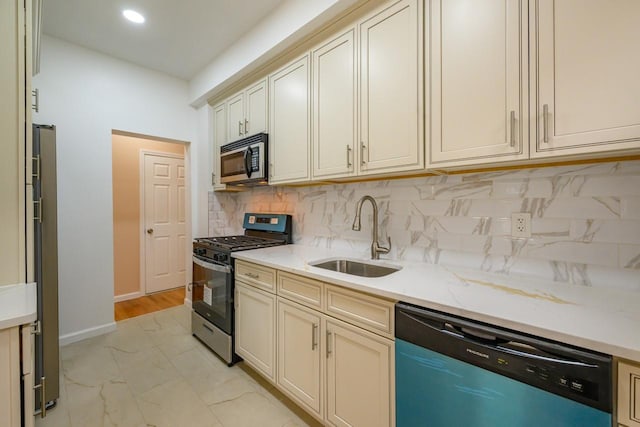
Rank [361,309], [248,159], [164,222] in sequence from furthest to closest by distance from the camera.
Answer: [164,222]
[248,159]
[361,309]

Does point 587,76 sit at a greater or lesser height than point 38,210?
greater

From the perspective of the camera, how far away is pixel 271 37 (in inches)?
85.3

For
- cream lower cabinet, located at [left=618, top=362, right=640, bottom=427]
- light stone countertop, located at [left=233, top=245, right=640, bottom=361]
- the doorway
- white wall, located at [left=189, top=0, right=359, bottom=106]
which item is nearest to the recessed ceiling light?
white wall, located at [left=189, top=0, right=359, bottom=106]

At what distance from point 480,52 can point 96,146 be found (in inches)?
126

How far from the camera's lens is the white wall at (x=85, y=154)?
2.50 meters

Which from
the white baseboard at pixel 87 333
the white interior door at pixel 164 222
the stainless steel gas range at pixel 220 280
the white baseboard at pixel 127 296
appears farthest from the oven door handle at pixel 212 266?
the white baseboard at pixel 127 296

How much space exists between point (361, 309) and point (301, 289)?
0.43 meters

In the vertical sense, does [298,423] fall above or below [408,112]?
below

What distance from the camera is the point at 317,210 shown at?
2.46 m

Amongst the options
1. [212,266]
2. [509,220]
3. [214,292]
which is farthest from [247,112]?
[509,220]

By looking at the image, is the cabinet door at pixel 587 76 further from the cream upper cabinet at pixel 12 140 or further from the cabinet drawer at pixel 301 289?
the cream upper cabinet at pixel 12 140

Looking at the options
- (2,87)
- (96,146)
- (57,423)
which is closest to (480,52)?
(2,87)

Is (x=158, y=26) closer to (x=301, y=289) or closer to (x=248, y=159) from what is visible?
(x=248, y=159)

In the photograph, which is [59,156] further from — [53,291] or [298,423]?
[298,423]
